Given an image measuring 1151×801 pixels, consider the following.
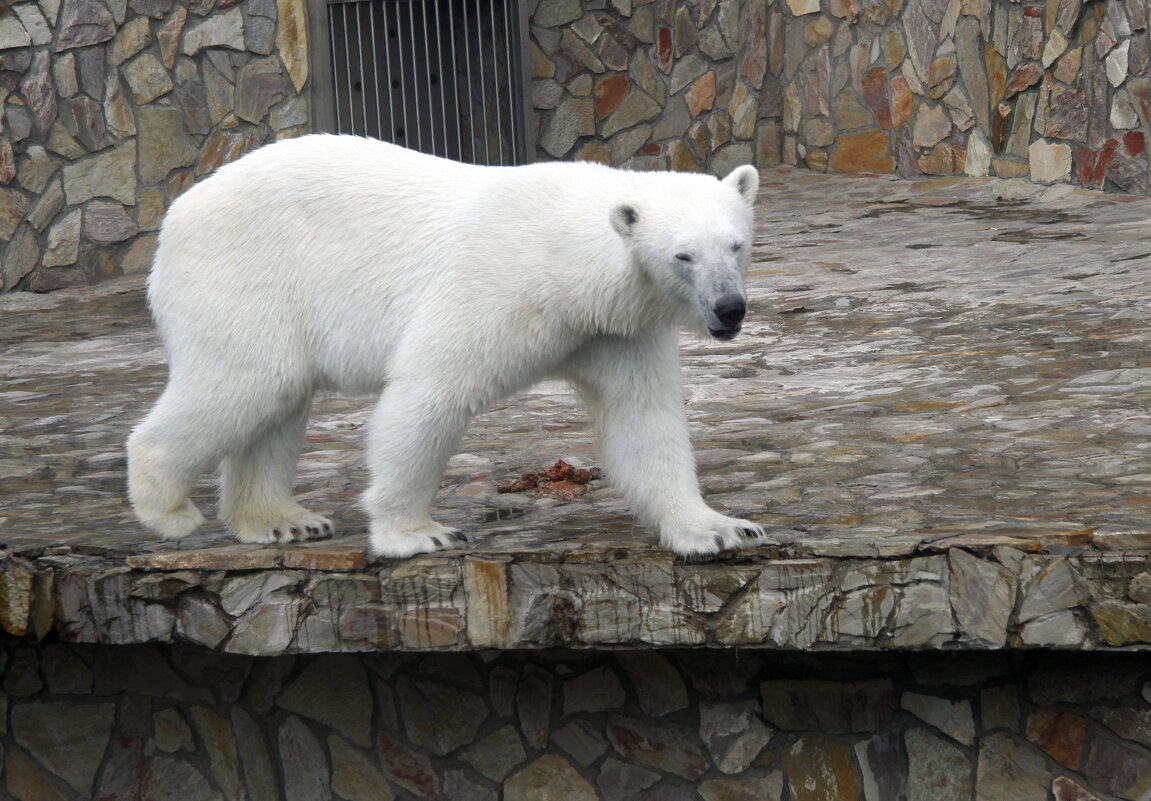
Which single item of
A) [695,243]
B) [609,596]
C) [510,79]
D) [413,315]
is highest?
[510,79]

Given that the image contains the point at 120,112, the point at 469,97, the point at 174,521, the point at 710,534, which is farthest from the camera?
the point at 469,97

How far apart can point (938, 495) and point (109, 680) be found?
2321mm

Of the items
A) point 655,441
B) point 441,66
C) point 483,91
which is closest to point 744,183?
point 655,441

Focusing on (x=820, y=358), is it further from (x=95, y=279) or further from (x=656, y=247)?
(x=95, y=279)

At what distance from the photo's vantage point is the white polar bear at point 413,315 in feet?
9.22

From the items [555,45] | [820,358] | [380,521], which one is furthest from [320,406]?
[555,45]

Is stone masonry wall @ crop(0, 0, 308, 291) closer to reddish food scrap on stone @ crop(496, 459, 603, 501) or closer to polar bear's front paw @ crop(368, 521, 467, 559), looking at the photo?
reddish food scrap on stone @ crop(496, 459, 603, 501)

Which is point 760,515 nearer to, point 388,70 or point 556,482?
point 556,482

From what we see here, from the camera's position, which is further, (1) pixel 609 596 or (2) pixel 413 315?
(1) pixel 609 596

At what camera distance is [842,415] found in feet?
14.1

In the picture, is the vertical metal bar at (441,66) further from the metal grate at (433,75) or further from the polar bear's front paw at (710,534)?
the polar bear's front paw at (710,534)

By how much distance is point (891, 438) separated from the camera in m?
3.98

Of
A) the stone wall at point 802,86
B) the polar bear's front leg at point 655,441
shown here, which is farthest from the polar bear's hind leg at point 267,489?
the stone wall at point 802,86

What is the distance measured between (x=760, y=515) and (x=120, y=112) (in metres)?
5.76
